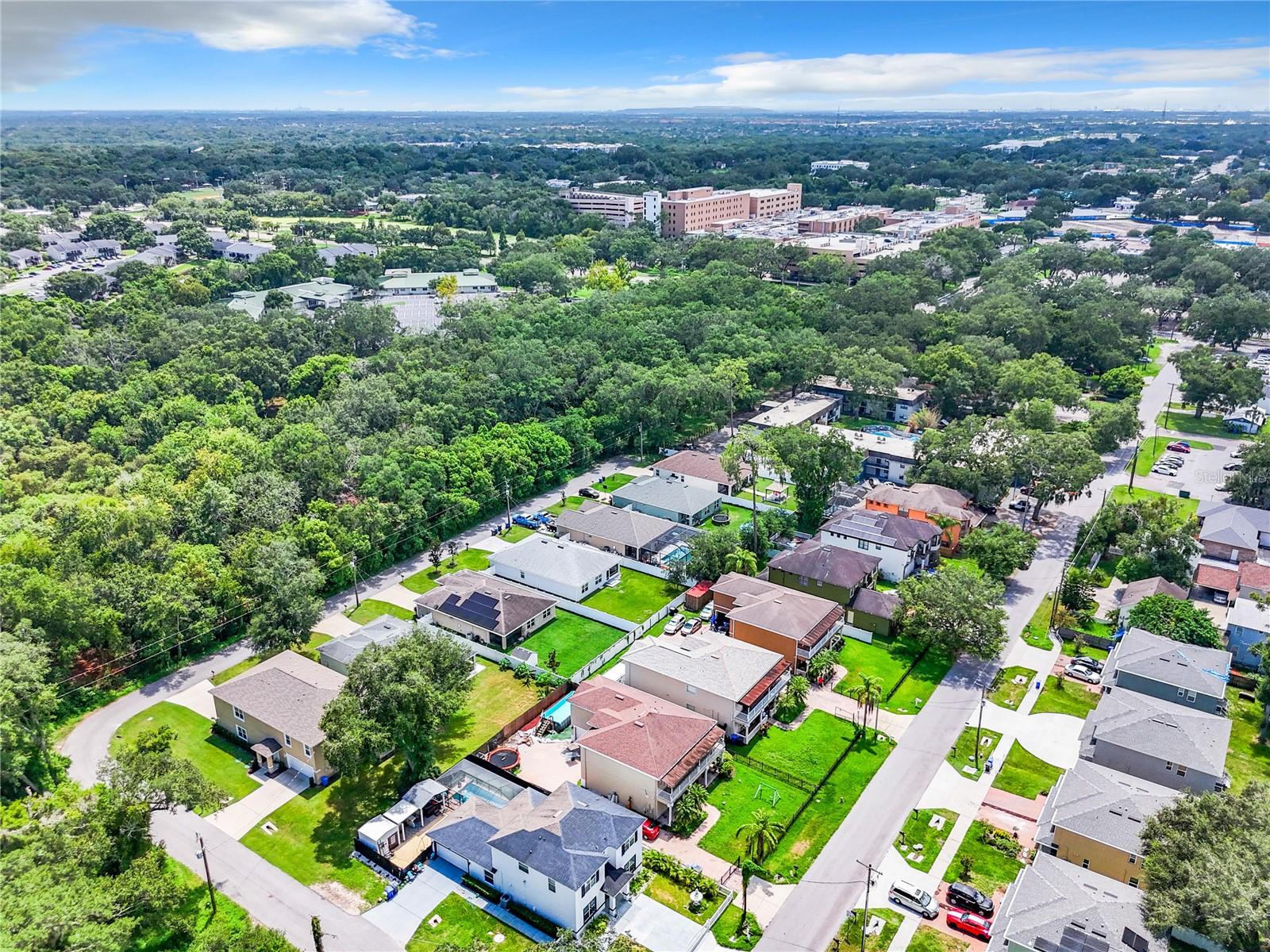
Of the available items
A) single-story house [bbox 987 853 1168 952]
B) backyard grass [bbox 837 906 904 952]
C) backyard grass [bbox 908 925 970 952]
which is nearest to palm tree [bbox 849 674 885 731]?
backyard grass [bbox 837 906 904 952]

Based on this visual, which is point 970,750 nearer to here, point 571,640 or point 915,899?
point 915,899

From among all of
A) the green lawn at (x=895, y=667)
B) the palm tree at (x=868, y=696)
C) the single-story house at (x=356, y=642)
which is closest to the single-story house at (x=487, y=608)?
the single-story house at (x=356, y=642)

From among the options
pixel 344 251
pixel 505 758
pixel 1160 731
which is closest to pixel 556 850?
pixel 505 758

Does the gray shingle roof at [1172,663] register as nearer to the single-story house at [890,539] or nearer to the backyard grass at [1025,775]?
the backyard grass at [1025,775]

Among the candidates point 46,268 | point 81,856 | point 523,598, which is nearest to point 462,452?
point 523,598

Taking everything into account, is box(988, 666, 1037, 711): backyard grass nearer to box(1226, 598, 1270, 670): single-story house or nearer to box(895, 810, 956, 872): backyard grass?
box(895, 810, 956, 872): backyard grass

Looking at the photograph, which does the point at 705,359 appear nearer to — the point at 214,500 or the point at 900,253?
the point at 214,500
